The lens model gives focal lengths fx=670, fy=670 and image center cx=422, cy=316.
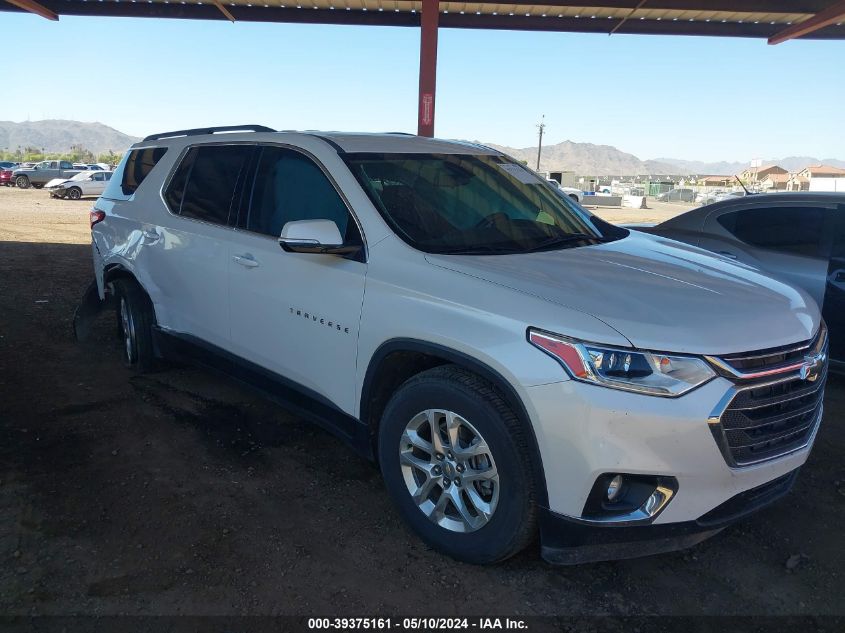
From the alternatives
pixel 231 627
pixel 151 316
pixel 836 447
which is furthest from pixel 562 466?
pixel 151 316

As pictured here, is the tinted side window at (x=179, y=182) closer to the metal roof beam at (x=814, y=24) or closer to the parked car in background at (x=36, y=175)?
the metal roof beam at (x=814, y=24)

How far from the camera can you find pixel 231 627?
8.13 feet

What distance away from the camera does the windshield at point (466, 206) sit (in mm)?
3248

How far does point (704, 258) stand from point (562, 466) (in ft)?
5.67

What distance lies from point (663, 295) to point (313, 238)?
1553 mm

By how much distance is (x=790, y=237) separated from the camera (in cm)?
530

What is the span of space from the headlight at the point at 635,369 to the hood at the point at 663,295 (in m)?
0.05

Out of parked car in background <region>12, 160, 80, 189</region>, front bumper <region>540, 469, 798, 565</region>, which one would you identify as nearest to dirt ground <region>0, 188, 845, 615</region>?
front bumper <region>540, 469, 798, 565</region>

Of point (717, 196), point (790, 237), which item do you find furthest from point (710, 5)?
point (717, 196)

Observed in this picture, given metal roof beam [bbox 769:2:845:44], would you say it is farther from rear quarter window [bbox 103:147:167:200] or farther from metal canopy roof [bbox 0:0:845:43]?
rear quarter window [bbox 103:147:167:200]

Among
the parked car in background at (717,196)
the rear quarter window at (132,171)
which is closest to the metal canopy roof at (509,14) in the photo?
the parked car in background at (717,196)

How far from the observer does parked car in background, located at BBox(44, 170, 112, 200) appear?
100 ft

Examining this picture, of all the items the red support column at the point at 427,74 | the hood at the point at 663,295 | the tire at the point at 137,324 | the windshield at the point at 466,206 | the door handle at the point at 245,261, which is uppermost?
the red support column at the point at 427,74

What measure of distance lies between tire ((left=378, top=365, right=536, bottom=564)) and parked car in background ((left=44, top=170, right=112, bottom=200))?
3151 centimetres
